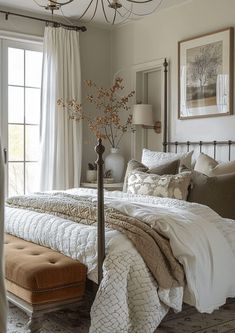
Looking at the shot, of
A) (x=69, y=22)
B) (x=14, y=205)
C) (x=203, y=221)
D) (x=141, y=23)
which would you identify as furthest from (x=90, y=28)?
(x=203, y=221)

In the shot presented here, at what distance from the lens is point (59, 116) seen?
17.0 ft

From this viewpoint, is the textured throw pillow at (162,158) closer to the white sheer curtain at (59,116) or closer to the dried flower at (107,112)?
the dried flower at (107,112)

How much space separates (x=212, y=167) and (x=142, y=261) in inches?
60.7

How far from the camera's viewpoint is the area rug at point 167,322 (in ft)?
9.11

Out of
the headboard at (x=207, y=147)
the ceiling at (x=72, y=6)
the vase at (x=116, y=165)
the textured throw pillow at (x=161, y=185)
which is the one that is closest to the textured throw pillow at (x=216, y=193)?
the textured throw pillow at (x=161, y=185)

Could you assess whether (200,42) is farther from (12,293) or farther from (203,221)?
(12,293)

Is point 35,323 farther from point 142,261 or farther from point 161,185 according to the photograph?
point 161,185

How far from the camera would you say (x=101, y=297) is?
7.57ft

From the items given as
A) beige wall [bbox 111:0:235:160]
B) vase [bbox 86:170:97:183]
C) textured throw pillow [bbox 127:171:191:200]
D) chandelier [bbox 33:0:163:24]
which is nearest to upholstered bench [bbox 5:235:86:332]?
textured throw pillow [bbox 127:171:191:200]

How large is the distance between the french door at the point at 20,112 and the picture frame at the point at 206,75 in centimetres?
166

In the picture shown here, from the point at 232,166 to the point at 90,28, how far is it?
2.86 m

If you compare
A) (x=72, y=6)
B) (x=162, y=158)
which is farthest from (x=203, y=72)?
(x=72, y=6)

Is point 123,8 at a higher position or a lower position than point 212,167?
higher

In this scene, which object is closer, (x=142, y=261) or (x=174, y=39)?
(x=142, y=261)
